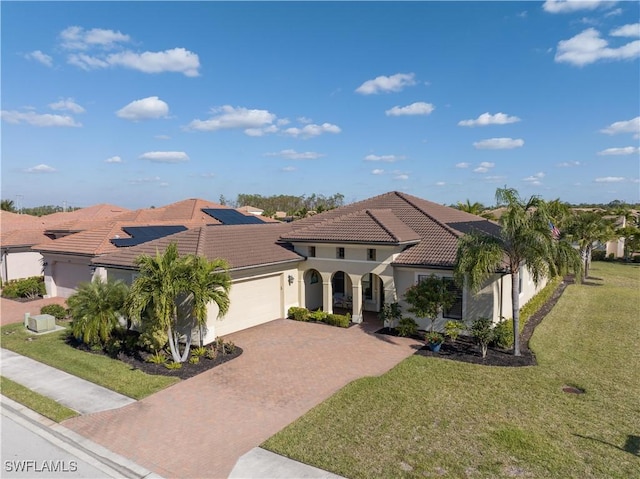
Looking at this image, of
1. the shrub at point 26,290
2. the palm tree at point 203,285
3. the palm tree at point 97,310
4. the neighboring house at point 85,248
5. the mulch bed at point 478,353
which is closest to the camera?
the palm tree at point 203,285

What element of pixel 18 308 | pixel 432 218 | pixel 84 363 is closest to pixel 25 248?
pixel 18 308

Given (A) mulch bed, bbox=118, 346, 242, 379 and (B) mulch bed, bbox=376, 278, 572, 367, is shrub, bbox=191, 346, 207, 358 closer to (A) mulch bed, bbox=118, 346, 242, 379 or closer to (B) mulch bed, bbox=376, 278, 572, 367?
(A) mulch bed, bbox=118, 346, 242, 379

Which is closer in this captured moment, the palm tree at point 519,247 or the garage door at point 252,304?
the palm tree at point 519,247

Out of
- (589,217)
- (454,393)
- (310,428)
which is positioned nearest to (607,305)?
(589,217)

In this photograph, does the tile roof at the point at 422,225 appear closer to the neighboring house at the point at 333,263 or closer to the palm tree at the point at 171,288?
the neighboring house at the point at 333,263

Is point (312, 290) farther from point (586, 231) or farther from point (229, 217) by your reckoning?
point (586, 231)

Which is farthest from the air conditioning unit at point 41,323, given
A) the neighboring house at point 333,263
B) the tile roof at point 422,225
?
the tile roof at point 422,225
